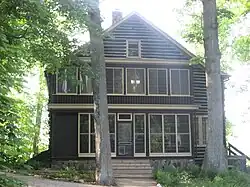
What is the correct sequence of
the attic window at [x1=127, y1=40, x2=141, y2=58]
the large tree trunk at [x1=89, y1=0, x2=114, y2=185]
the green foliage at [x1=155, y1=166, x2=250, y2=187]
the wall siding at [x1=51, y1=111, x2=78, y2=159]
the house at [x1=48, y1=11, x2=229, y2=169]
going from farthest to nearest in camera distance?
the attic window at [x1=127, y1=40, x2=141, y2=58] → the house at [x1=48, y1=11, x2=229, y2=169] → the wall siding at [x1=51, y1=111, x2=78, y2=159] → the large tree trunk at [x1=89, y1=0, x2=114, y2=185] → the green foliage at [x1=155, y1=166, x2=250, y2=187]

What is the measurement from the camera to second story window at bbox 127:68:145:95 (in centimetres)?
2234

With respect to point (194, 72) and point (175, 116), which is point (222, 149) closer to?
point (175, 116)

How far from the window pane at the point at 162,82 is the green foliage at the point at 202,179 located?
582 centimetres

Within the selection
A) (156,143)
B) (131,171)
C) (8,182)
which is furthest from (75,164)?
(8,182)

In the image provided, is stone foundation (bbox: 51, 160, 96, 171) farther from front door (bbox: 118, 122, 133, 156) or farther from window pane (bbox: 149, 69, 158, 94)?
window pane (bbox: 149, 69, 158, 94)

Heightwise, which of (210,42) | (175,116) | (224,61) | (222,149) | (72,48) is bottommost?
(222,149)

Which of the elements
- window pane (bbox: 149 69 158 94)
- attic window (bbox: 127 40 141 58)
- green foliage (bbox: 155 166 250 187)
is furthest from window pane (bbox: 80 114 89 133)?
green foliage (bbox: 155 166 250 187)

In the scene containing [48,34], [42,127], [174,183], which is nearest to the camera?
[48,34]

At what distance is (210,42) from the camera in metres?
17.9

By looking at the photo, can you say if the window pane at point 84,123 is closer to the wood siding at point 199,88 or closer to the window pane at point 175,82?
the window pane at point 175,82

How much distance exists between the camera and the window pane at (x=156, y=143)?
22125 millimetres

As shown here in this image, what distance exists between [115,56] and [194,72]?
16.6 ft

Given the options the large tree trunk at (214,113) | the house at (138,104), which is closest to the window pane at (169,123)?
the house at (138,104)

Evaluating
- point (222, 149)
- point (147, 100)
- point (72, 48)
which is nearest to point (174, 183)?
point (222, 149)
